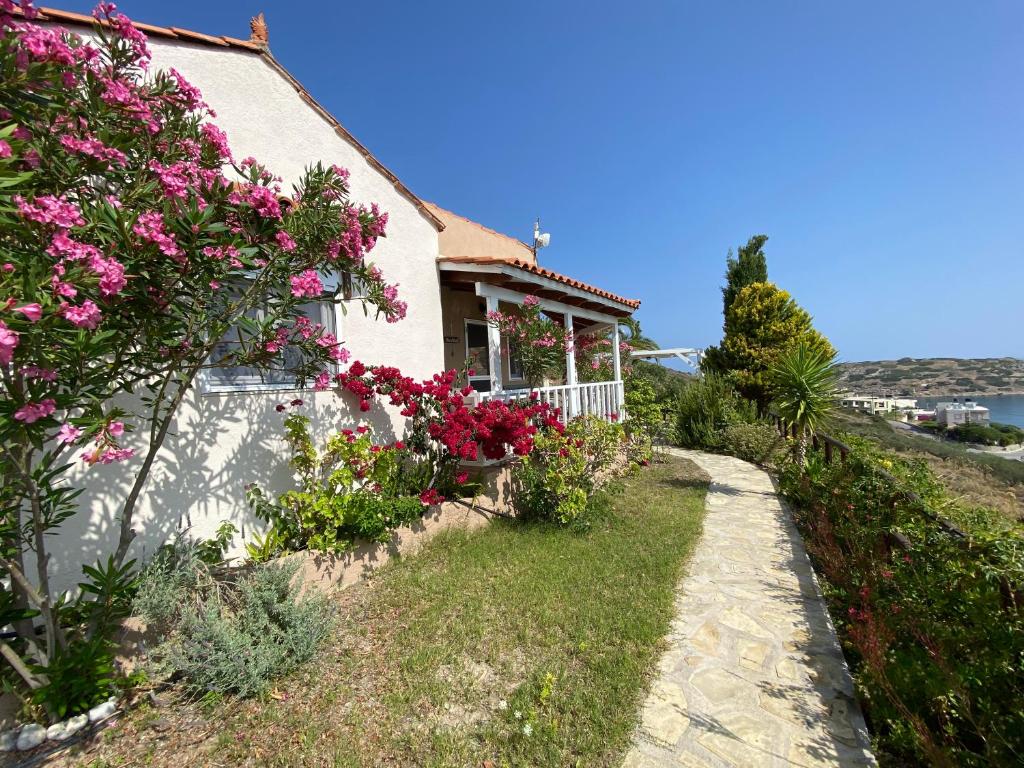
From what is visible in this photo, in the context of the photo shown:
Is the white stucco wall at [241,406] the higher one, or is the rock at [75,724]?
the white stucco wall at [241,406]

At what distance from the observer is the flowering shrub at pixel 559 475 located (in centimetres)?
599

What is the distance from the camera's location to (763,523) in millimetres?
6906

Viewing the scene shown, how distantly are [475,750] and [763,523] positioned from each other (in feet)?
20.0

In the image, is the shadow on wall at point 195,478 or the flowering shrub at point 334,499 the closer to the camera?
the shadow on wall at point 195,478

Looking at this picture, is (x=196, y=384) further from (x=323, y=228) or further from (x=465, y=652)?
(x=465, y=652)

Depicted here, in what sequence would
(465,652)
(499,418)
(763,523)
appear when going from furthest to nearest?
(763,523)
(499,418)
(465,652)

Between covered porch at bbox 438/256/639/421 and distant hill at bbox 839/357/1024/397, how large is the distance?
107 ft

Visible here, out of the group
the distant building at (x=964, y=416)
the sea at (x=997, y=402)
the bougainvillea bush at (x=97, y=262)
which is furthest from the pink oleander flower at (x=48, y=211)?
the sea at (x=997, y=402)

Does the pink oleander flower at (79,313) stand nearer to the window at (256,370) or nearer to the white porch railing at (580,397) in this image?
the window at (256,370)

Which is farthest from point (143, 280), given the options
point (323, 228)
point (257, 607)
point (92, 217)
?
point (257, 607)

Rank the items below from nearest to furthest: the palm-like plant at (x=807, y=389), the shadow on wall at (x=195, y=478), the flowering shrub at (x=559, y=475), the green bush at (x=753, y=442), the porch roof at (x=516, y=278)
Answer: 1. the shadow on wall at (x=195, y=478)
2. the flowering shrub at (x=559, y=475)
3. the porch roof at (x=516, y=278)
4. the palm-like plant at (x=807, y=389)
5. the green bush at (x=753, y=442)

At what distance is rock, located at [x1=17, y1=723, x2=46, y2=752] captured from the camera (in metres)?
2.46

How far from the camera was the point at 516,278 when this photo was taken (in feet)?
23.0

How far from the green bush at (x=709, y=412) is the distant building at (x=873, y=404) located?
2885 millimetres
